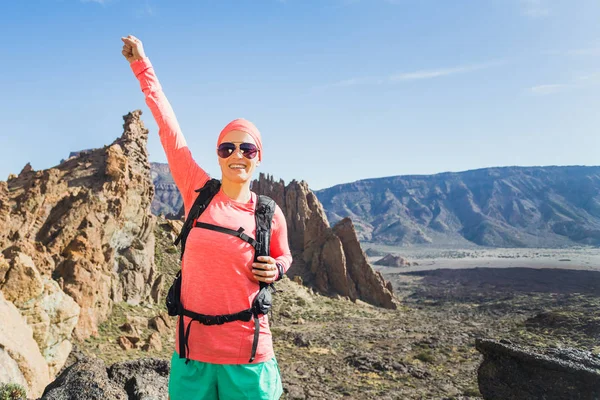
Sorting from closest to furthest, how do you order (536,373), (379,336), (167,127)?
(167,127)
(536,373)
(379,336)

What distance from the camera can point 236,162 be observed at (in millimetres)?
2861

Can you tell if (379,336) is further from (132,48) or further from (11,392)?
(132,48)

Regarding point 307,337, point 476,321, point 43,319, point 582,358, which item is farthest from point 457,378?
point 476,321

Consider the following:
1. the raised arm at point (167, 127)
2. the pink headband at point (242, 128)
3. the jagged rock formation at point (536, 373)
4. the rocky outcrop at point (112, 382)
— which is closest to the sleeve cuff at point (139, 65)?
the raised arm at point (167, 127)

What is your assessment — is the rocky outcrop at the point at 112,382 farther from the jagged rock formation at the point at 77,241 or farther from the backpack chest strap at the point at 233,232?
the backpack chest strap at the point at 233,232

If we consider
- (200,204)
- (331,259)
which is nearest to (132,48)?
(200,204)

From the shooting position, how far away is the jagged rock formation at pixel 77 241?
34.9 feet

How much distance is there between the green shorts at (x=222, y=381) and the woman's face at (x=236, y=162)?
124 centimetres

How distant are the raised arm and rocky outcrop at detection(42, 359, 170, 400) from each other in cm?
418

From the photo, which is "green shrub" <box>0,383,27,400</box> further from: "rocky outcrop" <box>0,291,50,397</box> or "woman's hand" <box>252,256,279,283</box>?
"woman's hand" <box>252,256,279,283</box>

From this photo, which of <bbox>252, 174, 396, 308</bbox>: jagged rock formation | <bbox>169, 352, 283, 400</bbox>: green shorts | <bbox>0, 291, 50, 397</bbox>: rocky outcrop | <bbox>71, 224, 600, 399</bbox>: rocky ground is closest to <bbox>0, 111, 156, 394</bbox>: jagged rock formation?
<bbox>0, 291, 50, 397</bbox>: rocky outcrop

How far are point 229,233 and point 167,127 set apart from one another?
102 centimetres

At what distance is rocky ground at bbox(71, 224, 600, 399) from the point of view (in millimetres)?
16391

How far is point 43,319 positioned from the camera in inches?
411
